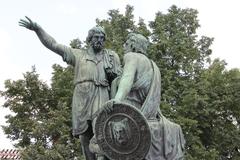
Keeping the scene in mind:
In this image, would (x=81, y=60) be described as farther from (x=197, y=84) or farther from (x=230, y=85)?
(x=230, y=85)

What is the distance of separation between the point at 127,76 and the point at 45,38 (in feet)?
4.80

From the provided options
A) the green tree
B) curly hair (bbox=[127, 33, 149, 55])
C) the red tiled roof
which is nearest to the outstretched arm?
curly hair (bbox=[127, 33, 149, 55])

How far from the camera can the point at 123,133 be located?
24.9 ft

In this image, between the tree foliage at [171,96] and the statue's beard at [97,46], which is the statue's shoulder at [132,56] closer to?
the statue's beard at [97,46]

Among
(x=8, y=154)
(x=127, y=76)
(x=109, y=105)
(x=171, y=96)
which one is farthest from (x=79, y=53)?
(x=8, y=154)

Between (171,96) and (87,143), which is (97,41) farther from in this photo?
Result: (171,96)

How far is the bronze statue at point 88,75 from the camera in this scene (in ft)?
27.2

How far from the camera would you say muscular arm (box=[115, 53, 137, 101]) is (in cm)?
776

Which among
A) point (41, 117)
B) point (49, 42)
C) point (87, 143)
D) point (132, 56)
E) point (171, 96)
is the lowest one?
point (87, 143)

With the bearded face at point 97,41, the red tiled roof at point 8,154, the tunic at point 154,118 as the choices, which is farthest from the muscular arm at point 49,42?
the red tiled roof at point 8,154

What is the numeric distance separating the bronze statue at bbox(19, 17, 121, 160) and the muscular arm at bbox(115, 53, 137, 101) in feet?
1.46

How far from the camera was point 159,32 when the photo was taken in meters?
29.0

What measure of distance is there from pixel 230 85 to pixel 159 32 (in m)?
4.19

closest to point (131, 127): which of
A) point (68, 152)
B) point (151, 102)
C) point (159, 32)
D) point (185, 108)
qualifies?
point (151, 102)
